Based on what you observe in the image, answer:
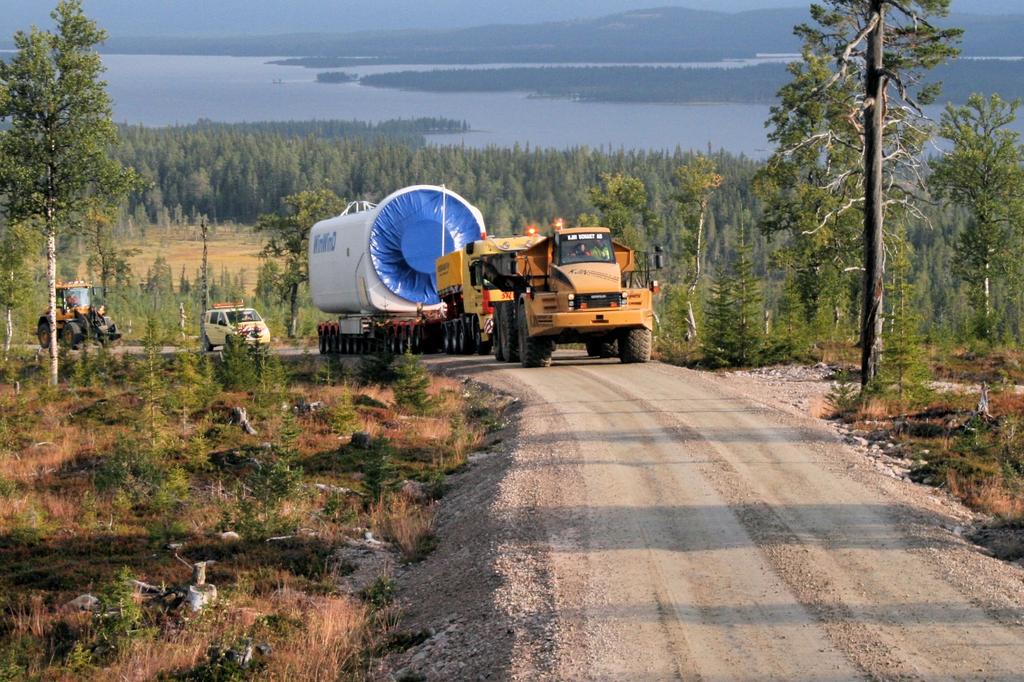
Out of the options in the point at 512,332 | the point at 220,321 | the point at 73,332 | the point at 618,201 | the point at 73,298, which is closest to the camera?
the point at 512,332

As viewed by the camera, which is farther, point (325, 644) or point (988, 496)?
point (988, 496)

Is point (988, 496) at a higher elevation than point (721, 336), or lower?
lower

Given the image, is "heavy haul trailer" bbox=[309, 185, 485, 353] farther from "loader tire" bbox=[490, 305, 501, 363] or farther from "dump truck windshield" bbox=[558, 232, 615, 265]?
"dump truck windshield" bbox=[558, 232, 615, 265]

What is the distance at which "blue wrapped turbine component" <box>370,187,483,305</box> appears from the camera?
4228 centimetres

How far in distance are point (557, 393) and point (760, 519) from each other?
37.4ft

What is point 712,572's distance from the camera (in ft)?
39.1

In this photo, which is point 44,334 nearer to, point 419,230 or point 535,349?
point 419,230

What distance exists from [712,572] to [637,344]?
18.8 metres

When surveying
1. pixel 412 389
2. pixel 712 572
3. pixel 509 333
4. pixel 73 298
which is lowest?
pixel 712 572

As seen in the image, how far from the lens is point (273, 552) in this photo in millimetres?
14766

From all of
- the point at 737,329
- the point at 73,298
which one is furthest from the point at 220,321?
the point at 737,329

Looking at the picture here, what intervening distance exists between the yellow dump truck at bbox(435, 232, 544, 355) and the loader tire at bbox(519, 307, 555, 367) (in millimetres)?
4246

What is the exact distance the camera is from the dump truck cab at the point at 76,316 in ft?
179

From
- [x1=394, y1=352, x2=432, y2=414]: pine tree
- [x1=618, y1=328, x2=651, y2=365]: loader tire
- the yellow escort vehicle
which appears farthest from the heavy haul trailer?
[x1=394, y1=352, x2=432, y2=414]: pine tree
